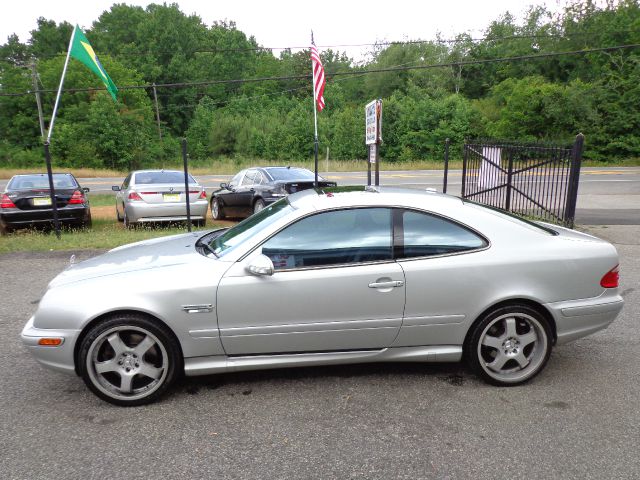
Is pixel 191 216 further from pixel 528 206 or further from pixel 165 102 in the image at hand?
pixel 165 102

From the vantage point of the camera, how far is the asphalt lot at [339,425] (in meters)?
2.78

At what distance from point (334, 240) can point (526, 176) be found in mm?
9601

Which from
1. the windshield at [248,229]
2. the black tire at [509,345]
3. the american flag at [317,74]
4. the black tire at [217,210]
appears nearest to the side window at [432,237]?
the black tire at [509,345]

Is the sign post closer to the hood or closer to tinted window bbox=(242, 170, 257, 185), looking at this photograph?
tinted window bbox=(242, 170, 257, 185)

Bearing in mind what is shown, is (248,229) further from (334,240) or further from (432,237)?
(432,237)

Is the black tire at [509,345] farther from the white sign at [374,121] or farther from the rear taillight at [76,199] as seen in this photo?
the rear taillight at [76,199]

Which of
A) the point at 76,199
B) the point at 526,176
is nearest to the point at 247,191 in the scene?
the point at 76,199

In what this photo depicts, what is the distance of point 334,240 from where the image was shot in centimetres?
360

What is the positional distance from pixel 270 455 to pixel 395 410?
0.93m

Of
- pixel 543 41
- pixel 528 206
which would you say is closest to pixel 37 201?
pixel 528 206

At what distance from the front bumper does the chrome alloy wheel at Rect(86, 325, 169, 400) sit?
129 mm

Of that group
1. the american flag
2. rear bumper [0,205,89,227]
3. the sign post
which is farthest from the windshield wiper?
the american flag

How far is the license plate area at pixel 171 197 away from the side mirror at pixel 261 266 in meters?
7.89

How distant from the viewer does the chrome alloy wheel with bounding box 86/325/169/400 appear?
11.0 ft
